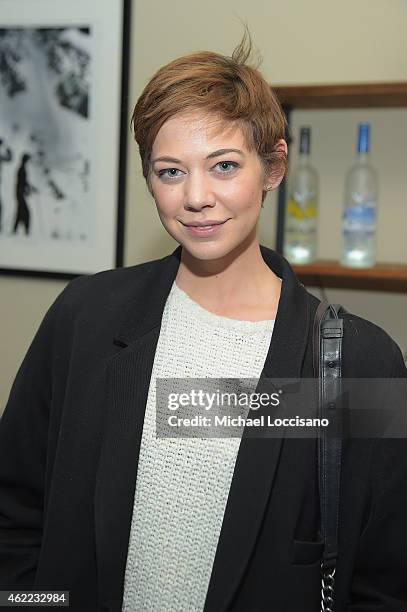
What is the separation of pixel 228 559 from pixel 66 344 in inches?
17.7

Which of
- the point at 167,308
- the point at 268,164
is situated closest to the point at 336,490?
the point at 167,308

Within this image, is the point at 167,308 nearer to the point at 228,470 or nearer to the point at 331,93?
the point at 228,470

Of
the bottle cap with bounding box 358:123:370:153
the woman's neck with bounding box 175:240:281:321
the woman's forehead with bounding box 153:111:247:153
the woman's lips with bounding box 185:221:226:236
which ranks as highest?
the bottle cap with bounding box 358:123:370:153

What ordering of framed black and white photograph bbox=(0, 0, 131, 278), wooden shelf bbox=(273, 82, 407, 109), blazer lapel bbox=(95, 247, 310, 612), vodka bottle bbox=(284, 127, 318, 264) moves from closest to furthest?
blazer lapel bbox=(95, 247, 310, 612) < wooden shelf bbox=(273, 82, 407, 109) < vodka bottle bbox=(284, 127, 318, 264) < framed black and white photograph bbox=(0, 0, 131, 278)

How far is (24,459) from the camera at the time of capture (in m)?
1.31

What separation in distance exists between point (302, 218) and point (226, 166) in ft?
3.21

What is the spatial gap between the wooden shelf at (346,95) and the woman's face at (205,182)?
792 millimetres

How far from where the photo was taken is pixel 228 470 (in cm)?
118

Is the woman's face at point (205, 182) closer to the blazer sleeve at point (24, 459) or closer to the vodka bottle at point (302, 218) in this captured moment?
the blazer sleeve at point (24, 459)

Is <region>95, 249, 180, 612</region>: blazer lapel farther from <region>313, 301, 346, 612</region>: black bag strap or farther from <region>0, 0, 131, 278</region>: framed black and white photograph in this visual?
<region>0, 0, 131, 278</region>: framed black and white photograph

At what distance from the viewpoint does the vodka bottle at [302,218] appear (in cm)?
213

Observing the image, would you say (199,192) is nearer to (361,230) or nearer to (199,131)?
(199,131)

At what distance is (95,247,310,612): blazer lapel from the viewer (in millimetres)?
1135

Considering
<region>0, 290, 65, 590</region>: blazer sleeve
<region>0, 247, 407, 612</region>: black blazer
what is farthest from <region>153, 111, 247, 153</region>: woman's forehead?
<region>0, 290, 65, 590</region>: blazer sleeve
